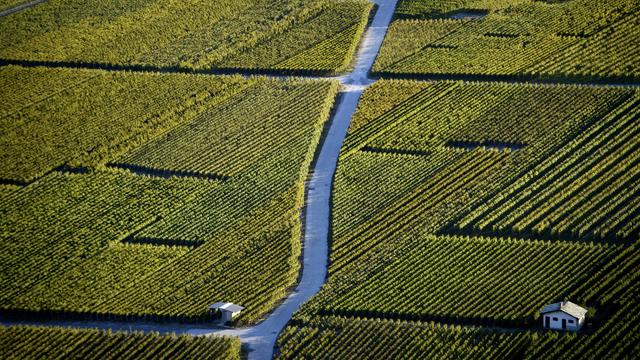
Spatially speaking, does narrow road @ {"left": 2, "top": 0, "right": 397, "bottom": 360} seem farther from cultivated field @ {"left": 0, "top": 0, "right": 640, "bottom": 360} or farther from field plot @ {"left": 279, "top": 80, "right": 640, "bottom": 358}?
field plot @ {"left": 279, "top": 80, "right": 640, "bottom": 358}

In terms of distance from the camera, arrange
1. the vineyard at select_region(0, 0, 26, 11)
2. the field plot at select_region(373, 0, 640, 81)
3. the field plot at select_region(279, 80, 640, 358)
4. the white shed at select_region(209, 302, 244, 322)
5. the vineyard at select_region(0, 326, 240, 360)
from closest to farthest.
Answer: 1. the field plot at select_region(279, 80, 640, 358)
2. the vineyard at select_region(0, 326, 240, 360)
3. the white shed at select_region(209, 302, 244, 322)
4. the field plot at select_region(373, 0, 640, 81)
5. the vineyard at select_region(0, 0, 26, 11)

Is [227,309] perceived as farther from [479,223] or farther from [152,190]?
[152,190]

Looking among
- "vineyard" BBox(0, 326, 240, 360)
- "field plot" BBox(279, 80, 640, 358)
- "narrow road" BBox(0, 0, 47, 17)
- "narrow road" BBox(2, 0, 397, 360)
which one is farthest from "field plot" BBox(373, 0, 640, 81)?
"narrow road" BBox(0, 0, 47, 17)

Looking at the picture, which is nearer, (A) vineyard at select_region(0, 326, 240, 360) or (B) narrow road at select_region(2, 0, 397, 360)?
(A) vineyard at select_region(0, 326, 240, 360)

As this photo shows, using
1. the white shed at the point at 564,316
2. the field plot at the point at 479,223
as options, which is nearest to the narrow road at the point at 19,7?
the field plot at the point at 479,223

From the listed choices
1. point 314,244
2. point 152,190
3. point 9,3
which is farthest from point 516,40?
point 9,3

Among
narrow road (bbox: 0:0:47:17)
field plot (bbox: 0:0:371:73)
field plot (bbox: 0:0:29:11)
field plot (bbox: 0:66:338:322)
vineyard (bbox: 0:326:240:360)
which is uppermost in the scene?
field plot (bbox: 0:0:29:11)

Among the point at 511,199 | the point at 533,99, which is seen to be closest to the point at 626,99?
the point at 533,99

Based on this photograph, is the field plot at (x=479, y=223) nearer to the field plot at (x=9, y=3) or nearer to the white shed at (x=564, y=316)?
the white shed at (x=564, y=316)
